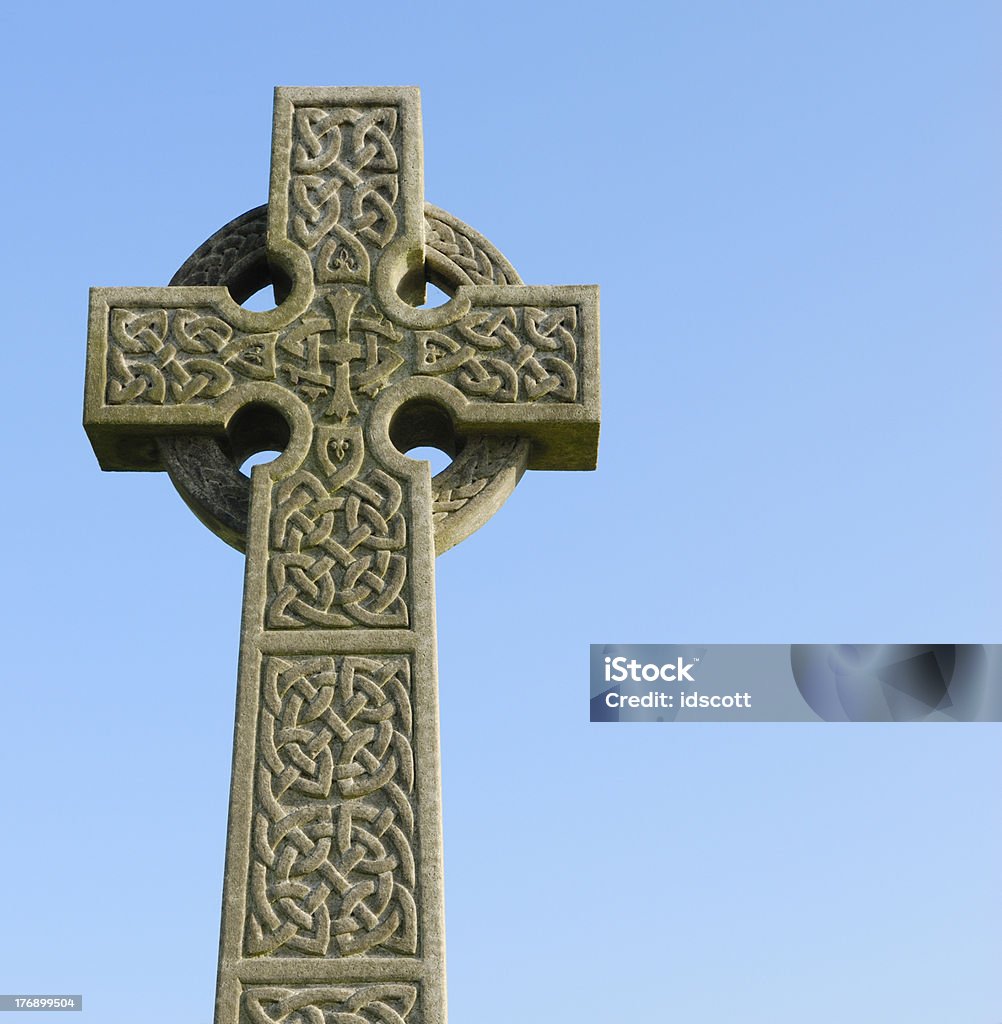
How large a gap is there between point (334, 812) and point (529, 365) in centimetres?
166

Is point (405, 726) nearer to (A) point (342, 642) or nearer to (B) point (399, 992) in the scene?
(A) point (342, 642)

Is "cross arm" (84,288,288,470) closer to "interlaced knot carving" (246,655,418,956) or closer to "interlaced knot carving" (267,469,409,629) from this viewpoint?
"interlaced knot carving" (267,469,409,629)

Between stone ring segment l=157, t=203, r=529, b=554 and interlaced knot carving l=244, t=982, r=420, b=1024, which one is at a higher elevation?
stone ring segment l=157, t=203, r=529, b=554

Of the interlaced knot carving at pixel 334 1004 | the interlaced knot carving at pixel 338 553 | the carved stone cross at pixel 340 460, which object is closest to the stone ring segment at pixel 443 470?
the carved stone cross at pixel 340 460

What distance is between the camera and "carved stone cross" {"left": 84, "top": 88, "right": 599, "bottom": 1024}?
16.2ft

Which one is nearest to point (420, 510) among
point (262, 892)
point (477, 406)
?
point (477, 406)

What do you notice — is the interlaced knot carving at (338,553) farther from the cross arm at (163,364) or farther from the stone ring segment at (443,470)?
the cross arm at (163,364)

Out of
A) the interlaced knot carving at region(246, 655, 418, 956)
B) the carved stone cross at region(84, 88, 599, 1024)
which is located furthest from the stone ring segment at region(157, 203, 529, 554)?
the interlaced knot carving at region(246, 655, 418, 956)

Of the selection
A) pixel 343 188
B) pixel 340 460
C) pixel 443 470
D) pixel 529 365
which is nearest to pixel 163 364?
pixel 340 460

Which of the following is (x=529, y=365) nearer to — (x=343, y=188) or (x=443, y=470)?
(x=443, y=470)

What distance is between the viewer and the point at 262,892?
16.3 ft

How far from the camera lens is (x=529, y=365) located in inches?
229

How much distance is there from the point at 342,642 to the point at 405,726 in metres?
0.33

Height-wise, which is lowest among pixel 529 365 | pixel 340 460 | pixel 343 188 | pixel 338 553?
pixel 338 553
